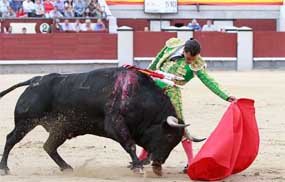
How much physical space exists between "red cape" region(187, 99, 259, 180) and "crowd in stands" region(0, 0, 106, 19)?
1433 centimetres

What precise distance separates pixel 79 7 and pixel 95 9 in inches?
20.3

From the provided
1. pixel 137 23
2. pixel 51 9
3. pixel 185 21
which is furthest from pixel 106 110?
pixel 185 21

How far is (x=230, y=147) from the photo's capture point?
5.03 metres

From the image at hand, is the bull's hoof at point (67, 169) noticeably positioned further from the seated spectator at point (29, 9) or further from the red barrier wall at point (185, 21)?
the red barrier wall at point (185, 21)

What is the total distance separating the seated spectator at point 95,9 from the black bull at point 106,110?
15.1 metres

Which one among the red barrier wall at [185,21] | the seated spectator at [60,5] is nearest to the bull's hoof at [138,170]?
the seated spectator at [60,5]

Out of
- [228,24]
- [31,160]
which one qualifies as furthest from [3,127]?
[228,24]

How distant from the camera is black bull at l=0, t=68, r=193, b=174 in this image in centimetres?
499

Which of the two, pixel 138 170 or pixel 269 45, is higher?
pixel 138 170

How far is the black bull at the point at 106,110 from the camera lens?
4.99m

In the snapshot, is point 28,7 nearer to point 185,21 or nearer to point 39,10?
point 39,10

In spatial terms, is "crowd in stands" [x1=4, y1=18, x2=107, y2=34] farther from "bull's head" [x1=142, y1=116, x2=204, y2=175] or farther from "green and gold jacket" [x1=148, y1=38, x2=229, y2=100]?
"bull's head" [x1=142, y1=116, x2=204, y2=175]

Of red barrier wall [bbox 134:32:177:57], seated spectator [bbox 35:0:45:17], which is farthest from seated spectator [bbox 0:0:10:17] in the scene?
red barrier wall [bbox 134:32:177:57]

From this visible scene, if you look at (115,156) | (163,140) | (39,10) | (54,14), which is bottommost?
(115,156)
